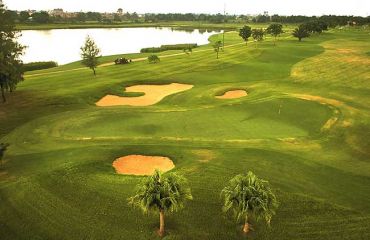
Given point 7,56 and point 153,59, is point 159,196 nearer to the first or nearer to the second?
point 7,56

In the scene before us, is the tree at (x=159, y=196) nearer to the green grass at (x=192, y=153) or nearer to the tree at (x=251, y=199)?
the green grass at (x=192, y=153)

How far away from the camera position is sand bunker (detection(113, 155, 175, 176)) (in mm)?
29000

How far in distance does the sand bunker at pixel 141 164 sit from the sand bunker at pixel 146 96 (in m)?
20.1

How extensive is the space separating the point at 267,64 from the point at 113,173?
5852 cm

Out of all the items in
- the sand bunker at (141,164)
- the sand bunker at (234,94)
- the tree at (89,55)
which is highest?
the tree at (89,55)

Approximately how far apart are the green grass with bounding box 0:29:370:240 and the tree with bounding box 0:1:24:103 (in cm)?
315

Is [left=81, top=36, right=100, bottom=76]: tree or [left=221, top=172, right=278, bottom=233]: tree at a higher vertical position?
[left=81, top=36, right=100, bottom=76]: tree

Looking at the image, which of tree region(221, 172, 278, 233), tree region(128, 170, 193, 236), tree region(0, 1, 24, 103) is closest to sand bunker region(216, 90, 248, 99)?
tree region(0, 1, 24, 103)

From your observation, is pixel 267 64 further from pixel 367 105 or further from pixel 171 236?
pixel 171 236

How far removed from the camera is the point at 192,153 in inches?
1254

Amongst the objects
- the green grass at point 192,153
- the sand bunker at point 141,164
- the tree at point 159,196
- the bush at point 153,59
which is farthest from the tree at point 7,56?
the tree at point 159,196

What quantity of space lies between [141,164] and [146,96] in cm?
2632

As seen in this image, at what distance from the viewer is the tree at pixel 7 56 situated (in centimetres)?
4628

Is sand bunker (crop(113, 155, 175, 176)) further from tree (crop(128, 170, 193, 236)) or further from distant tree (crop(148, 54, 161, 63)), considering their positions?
distant tree (crop(148, 54, 161, 63))
